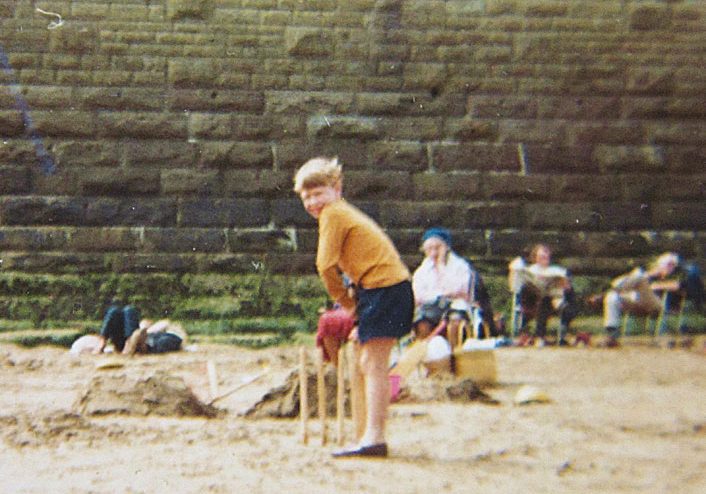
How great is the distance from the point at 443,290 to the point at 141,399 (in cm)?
326

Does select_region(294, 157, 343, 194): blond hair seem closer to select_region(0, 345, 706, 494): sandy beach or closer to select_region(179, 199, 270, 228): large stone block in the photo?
select_region(0, 345, 706, 494): sandy beach

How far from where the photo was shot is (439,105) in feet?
37.1

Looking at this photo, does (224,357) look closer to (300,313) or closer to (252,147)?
(300,313)

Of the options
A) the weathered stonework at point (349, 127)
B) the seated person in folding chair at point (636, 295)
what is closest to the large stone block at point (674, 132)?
the weathered stonework at point (349, 127)

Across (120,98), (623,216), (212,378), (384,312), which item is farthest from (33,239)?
(384,312)

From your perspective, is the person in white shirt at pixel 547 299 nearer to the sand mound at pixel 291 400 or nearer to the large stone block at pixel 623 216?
the large stone block at pixel 623 216

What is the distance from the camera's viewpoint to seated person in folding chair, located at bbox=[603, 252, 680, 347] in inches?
433

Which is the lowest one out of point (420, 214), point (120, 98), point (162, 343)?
point (162, 343)

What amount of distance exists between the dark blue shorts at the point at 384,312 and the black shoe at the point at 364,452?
1.58ft

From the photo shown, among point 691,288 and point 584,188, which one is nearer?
point 691,288

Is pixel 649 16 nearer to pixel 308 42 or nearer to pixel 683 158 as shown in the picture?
pixel 683 158

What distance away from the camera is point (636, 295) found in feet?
36.6

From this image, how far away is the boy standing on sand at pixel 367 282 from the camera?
215 inches

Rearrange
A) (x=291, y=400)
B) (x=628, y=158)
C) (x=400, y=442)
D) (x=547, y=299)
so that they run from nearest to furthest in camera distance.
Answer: (x=400, y=442), (x=291, y=400), (x=547, y=299), (x=628, y=158)
